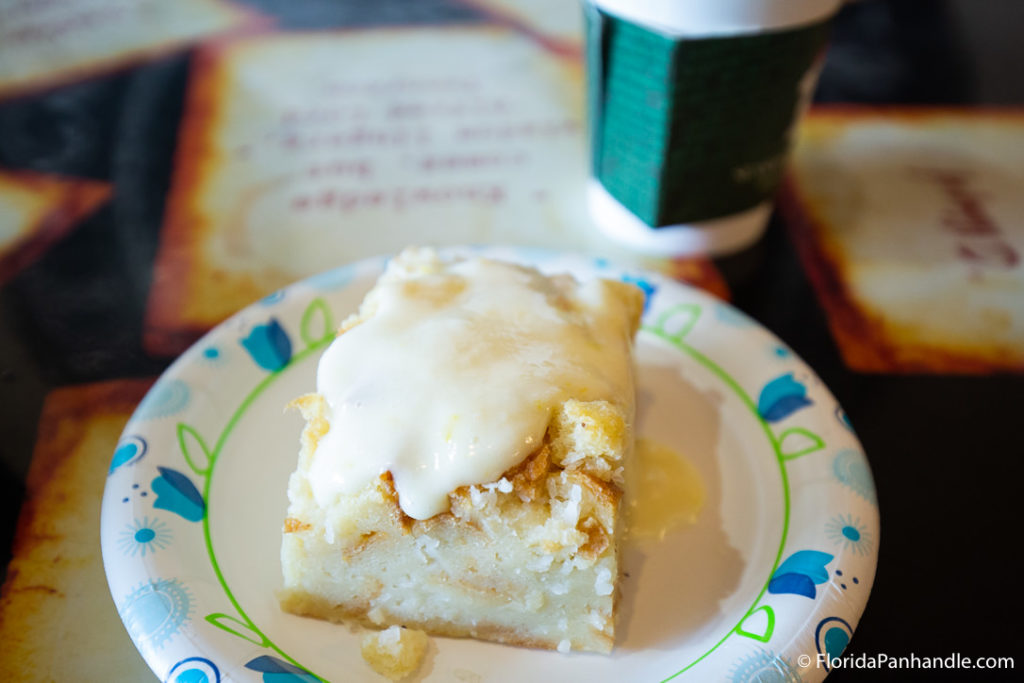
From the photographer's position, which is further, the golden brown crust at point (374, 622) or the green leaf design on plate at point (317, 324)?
the green leaf design on plate at point (317, 324)

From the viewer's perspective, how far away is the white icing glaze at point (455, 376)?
0.94 meters

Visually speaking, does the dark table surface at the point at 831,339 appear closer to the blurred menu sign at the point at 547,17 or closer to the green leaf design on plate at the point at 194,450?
the blurred menu sign at the point at 547,17

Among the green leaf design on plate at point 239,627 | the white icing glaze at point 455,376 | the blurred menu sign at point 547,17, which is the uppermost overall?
the white icing glaze at point 455,376

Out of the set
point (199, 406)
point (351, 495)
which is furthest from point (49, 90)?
point (351, 495)

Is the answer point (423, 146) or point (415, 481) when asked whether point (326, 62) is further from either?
point (415, 481)

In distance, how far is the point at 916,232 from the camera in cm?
184

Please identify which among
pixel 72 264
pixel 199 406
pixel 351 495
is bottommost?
pixel 72 264

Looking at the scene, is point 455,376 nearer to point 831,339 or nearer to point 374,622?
point 374,622

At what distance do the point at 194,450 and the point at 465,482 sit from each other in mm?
476

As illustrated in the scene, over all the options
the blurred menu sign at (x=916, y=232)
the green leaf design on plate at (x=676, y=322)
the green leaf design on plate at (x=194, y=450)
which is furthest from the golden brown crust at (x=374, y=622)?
the blurred menu sign at (x=916, y=232)

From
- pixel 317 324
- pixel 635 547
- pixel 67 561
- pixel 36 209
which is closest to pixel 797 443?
pixel 635 547

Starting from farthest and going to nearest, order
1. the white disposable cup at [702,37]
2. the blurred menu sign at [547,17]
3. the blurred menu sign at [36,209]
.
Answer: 1. the blurred menu sign at [547,17]
2. the blurred menu sign at [36,209]
3. the white disposable cup at [702,37]

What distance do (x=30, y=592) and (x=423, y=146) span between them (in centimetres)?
139

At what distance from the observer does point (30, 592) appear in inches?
42.2
